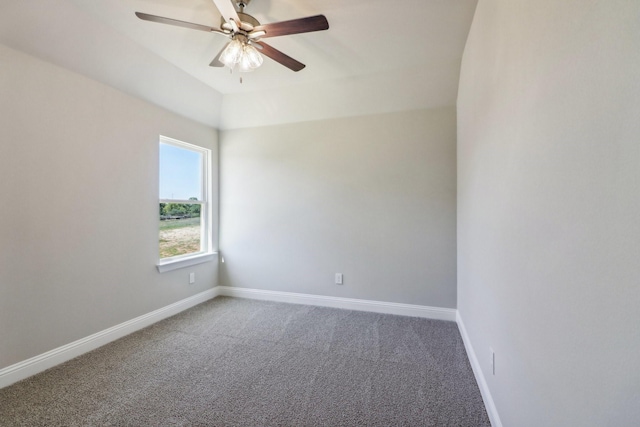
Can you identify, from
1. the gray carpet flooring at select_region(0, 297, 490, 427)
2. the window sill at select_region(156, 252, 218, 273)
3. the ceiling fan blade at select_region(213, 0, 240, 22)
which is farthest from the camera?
the window sill at select_region(156, 252, 218, 273)

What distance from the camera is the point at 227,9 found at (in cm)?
152

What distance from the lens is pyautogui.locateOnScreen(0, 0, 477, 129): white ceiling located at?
1868 mm

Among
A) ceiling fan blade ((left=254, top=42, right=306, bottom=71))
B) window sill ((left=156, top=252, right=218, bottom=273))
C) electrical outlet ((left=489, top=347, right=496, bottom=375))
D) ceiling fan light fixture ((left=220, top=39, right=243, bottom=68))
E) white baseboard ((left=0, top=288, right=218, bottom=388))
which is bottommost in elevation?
white baseboard ((left=0, top=288, right=218, bottom=388))

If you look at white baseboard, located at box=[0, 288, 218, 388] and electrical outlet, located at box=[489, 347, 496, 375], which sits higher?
electrical outlet, located at box=[489, 347, 496, 375]

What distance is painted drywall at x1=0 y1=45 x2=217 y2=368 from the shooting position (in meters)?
1.88

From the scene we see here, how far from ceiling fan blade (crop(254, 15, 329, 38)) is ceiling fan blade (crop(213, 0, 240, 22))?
0.15 meters

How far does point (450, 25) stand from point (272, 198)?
2569 millimetres

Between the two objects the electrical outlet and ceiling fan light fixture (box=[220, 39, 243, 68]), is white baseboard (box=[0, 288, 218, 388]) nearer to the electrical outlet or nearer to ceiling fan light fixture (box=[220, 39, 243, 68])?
ceiling fan light fixture (box=[220, 39, 243, 68])

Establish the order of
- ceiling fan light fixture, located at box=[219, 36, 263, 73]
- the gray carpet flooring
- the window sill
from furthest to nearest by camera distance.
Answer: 1. the window sill
2. ceiling fan light fixture, located at box=[219, 36, 263, 73]
3. the gray carpet flooring

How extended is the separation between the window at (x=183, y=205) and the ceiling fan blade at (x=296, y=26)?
198 centimetres

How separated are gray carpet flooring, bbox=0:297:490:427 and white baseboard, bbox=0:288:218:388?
0.06 meters

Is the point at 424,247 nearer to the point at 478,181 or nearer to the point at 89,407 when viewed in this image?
the point at 478,181

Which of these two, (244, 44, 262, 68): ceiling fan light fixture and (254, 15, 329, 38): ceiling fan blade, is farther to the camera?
(244, 44, 262, 68): ceiling fan light fixture

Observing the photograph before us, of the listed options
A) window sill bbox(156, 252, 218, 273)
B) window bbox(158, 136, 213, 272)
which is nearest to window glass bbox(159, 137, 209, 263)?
window bbox(158, 136, 213, 272)
